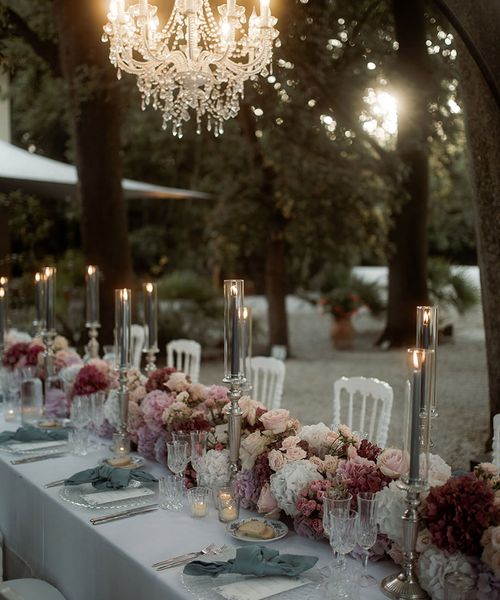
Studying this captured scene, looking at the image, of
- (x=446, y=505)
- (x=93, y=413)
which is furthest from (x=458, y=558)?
(x=93, y=413)

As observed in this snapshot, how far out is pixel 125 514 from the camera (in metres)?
2.26

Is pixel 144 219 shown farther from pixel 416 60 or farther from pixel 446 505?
pixel 446 505

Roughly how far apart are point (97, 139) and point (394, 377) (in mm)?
4336

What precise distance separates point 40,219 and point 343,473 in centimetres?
825

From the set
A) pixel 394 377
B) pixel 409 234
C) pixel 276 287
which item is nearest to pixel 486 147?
pixel 394 377

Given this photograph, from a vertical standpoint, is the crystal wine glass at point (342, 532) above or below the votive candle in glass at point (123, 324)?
below

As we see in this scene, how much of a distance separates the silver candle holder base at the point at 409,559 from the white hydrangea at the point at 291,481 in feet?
1.28

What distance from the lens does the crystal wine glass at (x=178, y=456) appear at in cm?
235

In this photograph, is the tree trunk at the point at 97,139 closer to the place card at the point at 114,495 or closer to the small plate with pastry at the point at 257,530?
the place card at the point at 114,495

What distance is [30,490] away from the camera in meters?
2.57

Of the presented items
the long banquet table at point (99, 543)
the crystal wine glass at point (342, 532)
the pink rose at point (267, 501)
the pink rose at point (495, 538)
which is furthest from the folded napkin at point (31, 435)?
the pink rose at point (495, 538)

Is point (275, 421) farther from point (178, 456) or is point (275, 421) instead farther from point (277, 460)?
point (178, 456)

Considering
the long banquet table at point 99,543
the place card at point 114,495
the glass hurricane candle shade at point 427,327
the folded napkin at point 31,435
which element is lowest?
the long banquet table at point 99,543

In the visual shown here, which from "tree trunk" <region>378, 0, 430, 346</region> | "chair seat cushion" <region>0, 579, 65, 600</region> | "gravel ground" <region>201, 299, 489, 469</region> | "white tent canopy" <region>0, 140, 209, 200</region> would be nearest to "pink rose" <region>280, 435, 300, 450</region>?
"chair seat cushion" <region>0, 579, 65, 600</region>
